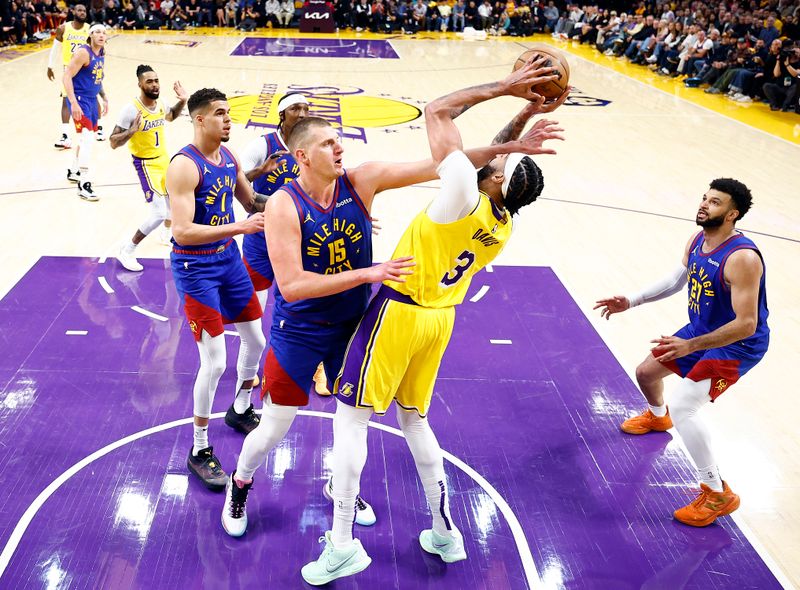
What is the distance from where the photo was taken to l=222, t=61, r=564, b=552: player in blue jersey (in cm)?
338

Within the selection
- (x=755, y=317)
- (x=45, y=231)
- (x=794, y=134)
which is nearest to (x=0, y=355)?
(x=45, y=231)

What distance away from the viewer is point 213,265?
4500mm

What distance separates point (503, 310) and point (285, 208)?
366cm

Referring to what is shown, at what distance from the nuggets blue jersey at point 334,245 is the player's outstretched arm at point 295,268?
58mm

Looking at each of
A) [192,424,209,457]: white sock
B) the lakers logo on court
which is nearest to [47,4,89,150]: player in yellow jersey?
the lakers logo on court

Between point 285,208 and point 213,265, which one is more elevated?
point 285,208

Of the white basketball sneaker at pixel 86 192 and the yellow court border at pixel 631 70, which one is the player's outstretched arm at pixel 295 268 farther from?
the yellow court border at pixel 631 70

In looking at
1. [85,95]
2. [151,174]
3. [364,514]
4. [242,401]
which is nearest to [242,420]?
[242,401]

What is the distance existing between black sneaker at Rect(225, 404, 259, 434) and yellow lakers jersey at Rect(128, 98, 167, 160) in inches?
133

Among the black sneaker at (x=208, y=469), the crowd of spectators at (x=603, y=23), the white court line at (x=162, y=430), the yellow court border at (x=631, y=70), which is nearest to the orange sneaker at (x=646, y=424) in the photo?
the white court line at (x=162, y=430)

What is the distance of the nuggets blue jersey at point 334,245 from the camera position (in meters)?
3.52

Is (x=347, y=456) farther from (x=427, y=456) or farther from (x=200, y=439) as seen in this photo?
(x=200, y=439)

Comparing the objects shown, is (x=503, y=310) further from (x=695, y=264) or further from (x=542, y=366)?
(x=695, y=264)

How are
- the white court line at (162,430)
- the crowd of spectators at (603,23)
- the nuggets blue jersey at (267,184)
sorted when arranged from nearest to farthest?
the white court line at (162,430), the nuggets blue jersey at (267,184), the crowd of spectators at (603,23)
